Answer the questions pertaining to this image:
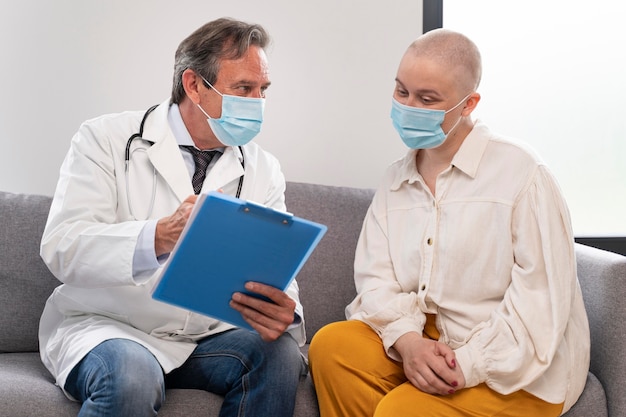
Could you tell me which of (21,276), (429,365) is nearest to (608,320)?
(429,365)

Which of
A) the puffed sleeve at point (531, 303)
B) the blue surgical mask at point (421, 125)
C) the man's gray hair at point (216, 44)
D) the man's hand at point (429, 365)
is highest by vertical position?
the man's gray hair at point (216, 44)

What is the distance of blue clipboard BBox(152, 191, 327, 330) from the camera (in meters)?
1.57

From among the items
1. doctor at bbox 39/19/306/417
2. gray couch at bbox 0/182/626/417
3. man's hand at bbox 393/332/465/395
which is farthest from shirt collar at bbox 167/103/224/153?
man's hand at bbox 393/332/465/395

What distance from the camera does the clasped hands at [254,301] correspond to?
1.73m

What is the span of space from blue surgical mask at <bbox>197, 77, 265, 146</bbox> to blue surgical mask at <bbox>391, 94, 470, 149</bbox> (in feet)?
1.24

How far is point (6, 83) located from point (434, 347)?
169 centimetres

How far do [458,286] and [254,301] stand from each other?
53 centimetres

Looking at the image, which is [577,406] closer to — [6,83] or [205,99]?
[205,99]

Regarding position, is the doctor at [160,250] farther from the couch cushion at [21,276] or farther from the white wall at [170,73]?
the white wall at [170,73]

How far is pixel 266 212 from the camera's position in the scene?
1.58 m

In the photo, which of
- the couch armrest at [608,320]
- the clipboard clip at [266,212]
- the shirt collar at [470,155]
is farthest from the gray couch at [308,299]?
the clipboard clip at [266,212]

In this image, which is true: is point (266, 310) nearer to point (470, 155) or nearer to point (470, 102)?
point (470, 155)

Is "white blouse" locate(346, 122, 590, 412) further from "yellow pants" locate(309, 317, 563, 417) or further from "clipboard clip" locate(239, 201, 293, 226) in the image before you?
"clipboard clip" locate(239, 201, 293, 226)

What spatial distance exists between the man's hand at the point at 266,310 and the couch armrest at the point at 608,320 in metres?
0.81
